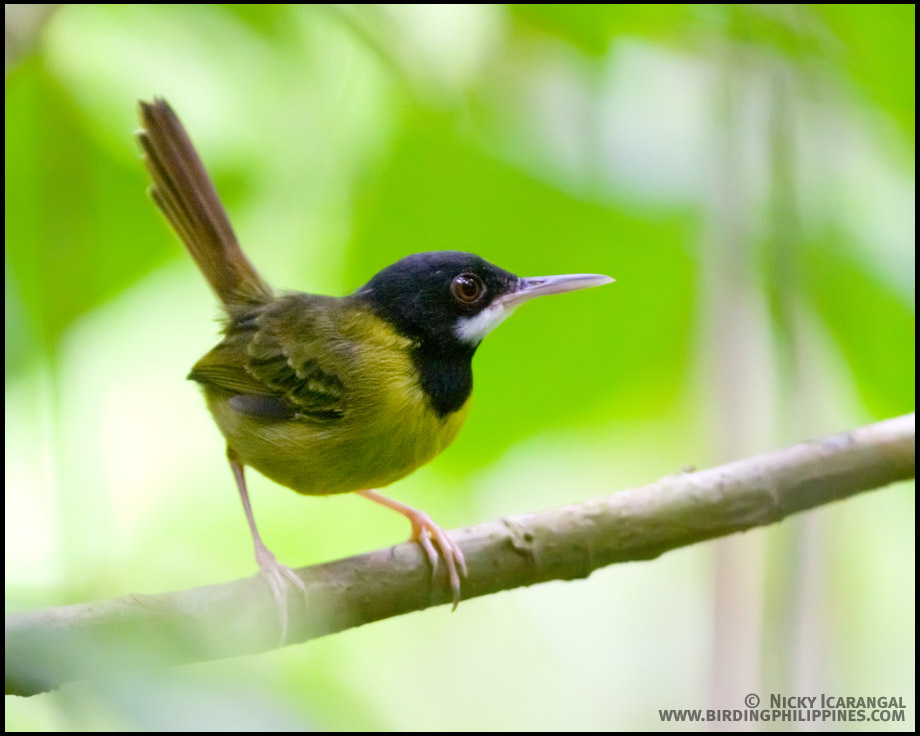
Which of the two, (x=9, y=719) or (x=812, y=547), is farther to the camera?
(x=812, y=547)

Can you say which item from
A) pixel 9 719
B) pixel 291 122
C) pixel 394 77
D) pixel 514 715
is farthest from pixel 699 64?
pixel 514 715

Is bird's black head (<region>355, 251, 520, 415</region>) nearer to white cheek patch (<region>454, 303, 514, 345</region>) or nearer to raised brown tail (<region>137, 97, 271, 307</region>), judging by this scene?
white cheek patch (<region>454, 303, 514, 345</region>)

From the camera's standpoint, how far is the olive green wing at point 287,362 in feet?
8.57

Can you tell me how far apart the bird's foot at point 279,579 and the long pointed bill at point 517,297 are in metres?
0.79

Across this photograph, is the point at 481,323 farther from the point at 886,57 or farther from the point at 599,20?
the point at 886,57

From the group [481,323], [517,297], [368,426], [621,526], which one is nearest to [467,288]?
[481,323]

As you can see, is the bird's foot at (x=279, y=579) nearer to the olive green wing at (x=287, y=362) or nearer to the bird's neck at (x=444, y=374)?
the olive green wing at (x=287, y=362)

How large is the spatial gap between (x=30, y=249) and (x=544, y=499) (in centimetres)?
214

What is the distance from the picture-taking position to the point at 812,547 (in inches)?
74.0

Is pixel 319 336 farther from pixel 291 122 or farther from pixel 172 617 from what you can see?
pixel 172 617

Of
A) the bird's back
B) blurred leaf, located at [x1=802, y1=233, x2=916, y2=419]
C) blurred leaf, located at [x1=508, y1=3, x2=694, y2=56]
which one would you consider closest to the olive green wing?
the bird's back

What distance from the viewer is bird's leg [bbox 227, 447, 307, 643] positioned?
73.0 inches

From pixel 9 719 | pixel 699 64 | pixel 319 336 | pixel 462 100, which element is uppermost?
pixel 699 64

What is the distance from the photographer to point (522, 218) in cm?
161
